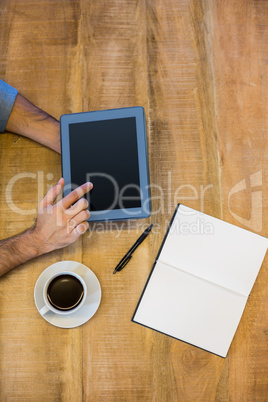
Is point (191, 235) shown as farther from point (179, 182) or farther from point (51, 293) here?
point (51, 293)

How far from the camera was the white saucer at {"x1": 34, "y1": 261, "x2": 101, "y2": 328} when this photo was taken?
81cm

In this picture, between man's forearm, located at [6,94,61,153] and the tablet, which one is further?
man's forearm, located at [6,94,61,153]

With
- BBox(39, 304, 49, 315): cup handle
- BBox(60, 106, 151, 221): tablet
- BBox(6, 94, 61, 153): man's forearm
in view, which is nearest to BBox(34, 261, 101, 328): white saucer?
BBox(39, 304, 49, 315): cup handle

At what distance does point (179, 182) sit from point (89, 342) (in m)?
0.46

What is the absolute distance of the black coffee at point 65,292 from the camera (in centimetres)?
80

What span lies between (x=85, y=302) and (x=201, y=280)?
29cm

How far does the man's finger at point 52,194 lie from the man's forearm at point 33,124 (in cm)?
13

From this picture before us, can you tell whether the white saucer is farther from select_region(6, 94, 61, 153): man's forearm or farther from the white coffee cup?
select_region(6, 94, 61, 153): man's forearm

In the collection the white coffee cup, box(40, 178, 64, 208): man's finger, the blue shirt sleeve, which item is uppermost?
the blue shirt sleeve

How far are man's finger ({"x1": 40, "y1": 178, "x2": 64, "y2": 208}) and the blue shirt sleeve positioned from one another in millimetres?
239

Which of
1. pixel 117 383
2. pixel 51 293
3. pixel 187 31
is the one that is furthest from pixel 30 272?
pixel 187 31

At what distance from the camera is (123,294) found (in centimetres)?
84

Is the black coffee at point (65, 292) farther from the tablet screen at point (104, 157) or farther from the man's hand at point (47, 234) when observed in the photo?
the tablet screen at point (104, 157)

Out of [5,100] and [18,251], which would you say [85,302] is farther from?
[5,100]
